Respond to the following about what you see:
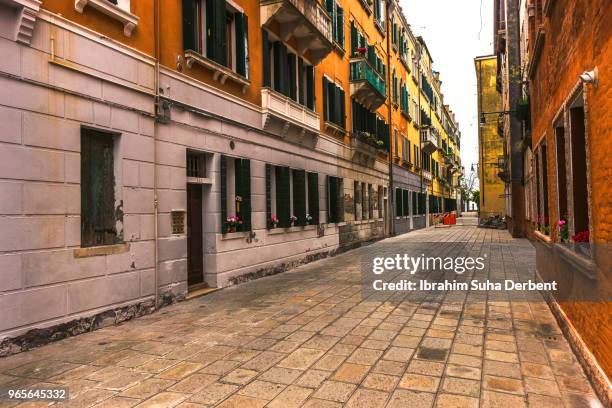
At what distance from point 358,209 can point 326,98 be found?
18.1 ft

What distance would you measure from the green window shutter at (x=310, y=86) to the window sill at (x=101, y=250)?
898cm

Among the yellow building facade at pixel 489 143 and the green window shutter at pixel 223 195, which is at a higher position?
the yellow building facade at pixel 489 143

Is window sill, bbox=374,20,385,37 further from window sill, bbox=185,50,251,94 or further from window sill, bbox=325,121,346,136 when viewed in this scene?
window sill, bbox=185,50,251,94

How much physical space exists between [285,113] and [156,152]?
5133mm

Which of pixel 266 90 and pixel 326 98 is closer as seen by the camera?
pixel 266 90

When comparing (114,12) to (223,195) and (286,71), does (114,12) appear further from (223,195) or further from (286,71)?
(286,71)

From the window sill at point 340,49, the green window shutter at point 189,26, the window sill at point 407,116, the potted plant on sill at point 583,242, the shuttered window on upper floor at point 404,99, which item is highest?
the shuttered window on upper floor at point 404,99

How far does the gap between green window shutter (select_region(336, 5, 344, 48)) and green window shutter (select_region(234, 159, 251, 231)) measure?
9004 millimetres

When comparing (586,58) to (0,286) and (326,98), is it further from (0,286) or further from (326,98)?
(326,98)

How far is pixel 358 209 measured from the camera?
61.2 feet

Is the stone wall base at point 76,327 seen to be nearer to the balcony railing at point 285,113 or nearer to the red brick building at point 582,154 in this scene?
the balcony railing at point 285,113

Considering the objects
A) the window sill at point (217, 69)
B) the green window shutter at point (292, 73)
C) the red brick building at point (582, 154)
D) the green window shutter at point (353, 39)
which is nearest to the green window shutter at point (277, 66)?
the green window shutter at point (292, 73)

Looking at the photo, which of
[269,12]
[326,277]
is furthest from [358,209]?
[269,12]

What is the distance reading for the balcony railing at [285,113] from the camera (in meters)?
11.0
